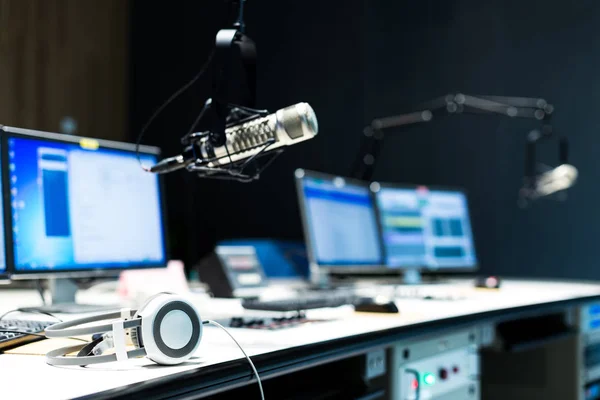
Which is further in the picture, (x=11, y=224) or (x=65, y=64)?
(x=65, y=64)

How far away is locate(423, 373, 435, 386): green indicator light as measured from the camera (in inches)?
64.1

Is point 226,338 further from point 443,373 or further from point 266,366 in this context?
point 443,373

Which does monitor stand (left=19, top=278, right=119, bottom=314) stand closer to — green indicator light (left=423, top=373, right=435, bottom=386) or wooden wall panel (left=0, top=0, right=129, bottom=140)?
green indicator light (left=423, top=373, right=435, bottom=386)

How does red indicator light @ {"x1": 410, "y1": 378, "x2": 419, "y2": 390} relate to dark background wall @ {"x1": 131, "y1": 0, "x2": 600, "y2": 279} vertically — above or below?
below

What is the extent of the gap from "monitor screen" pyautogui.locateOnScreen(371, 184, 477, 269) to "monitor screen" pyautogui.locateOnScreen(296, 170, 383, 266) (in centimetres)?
7

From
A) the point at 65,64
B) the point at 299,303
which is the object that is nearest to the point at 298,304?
the point at 299,303

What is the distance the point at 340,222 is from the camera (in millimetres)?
2646

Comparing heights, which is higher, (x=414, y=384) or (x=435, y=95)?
(x=435, y=95)

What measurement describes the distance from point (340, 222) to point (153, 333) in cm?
173

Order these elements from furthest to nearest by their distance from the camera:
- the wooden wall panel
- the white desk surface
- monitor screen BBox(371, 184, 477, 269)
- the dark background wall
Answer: the wooden wall panel < the dark background wall < monitor screen BBox(371, 184, 477, 269) < the white desk surface

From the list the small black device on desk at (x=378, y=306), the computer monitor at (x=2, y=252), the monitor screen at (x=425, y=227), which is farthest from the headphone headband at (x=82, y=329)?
the monitor screen at (x=425, y=227)

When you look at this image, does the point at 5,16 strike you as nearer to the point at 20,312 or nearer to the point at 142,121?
the point at 142,121

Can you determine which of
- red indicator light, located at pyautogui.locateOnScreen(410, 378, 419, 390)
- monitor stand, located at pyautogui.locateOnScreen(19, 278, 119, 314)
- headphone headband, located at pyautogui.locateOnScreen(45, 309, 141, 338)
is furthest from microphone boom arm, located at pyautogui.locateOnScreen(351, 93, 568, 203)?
headphone headband, located at pyautogui.locateOnScreen(45, 309, 141, 338)

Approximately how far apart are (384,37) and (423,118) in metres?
1.08
